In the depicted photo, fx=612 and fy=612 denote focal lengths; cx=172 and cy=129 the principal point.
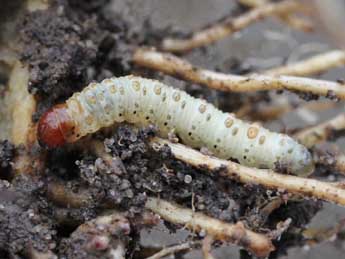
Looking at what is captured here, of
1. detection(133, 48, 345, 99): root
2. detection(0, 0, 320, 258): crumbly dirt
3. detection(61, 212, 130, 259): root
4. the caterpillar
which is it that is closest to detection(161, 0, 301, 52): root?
detection(133, 48, 345, 99): root

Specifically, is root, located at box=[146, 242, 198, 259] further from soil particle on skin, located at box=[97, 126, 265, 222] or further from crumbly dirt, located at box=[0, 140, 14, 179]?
crumbly dirt, located at box=[0, 140, 14, 179]

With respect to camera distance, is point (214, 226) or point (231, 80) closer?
Result: point (214, 226)

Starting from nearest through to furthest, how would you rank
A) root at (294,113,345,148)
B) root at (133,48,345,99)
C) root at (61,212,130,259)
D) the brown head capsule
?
1. root at (61,212,130,259)
2. the brown head capsule
3. root at (133,48,345,99)
4. root at (294,113,345,148)

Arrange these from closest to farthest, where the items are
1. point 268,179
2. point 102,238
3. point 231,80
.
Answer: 1. point 102,238
2. point 268,179
3. point 231,80

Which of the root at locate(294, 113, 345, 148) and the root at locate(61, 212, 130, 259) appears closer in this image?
the root at locate(61, 212, 130, 259)

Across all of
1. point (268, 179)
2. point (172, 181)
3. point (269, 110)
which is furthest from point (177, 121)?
point (269, 110)

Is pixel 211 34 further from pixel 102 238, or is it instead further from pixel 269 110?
pixel 102 238

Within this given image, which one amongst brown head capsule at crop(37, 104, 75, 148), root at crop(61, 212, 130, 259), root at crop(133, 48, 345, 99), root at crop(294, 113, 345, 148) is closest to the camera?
root at crop(61, 212, 130, 259)

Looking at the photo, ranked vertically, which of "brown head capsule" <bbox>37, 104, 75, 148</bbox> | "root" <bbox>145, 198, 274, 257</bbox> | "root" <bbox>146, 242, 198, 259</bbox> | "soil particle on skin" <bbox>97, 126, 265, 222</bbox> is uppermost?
"brown head capsule" <bbox>37, 104, 75, 148</bbox>
